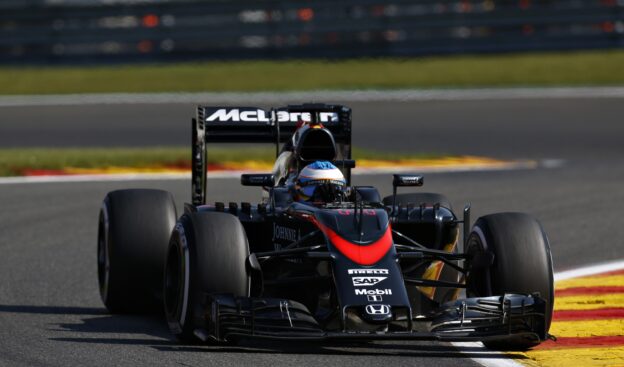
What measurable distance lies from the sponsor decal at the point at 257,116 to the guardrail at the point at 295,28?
62.0 ft

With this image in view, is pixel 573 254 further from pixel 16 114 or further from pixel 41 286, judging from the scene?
pixel 16 114

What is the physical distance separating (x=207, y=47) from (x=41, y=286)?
2115 centimetres

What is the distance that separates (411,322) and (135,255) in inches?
97.5

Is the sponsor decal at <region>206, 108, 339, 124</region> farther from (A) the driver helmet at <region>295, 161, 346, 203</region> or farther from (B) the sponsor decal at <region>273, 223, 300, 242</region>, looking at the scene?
(B) the sponsor decal at <region>273, 223, 300, 242</region>

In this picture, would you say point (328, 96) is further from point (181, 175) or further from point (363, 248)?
point (363, 248)

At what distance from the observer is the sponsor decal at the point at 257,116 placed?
11469 millimetres

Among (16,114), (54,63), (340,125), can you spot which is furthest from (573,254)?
(54,63)

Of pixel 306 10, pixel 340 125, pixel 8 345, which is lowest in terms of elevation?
pixel 8 345

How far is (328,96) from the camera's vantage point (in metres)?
27.4

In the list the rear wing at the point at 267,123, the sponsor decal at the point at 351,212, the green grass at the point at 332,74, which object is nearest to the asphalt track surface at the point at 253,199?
the sponsor decal at the point at 351,212

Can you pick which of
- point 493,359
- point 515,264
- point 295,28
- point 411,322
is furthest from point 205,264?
point 295,28

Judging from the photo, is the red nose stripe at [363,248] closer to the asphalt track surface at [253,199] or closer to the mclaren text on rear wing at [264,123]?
the asphalt track surface at [253,199]

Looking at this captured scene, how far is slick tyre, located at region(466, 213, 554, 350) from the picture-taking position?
8.80 meters

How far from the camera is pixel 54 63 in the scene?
3253 centimetres
